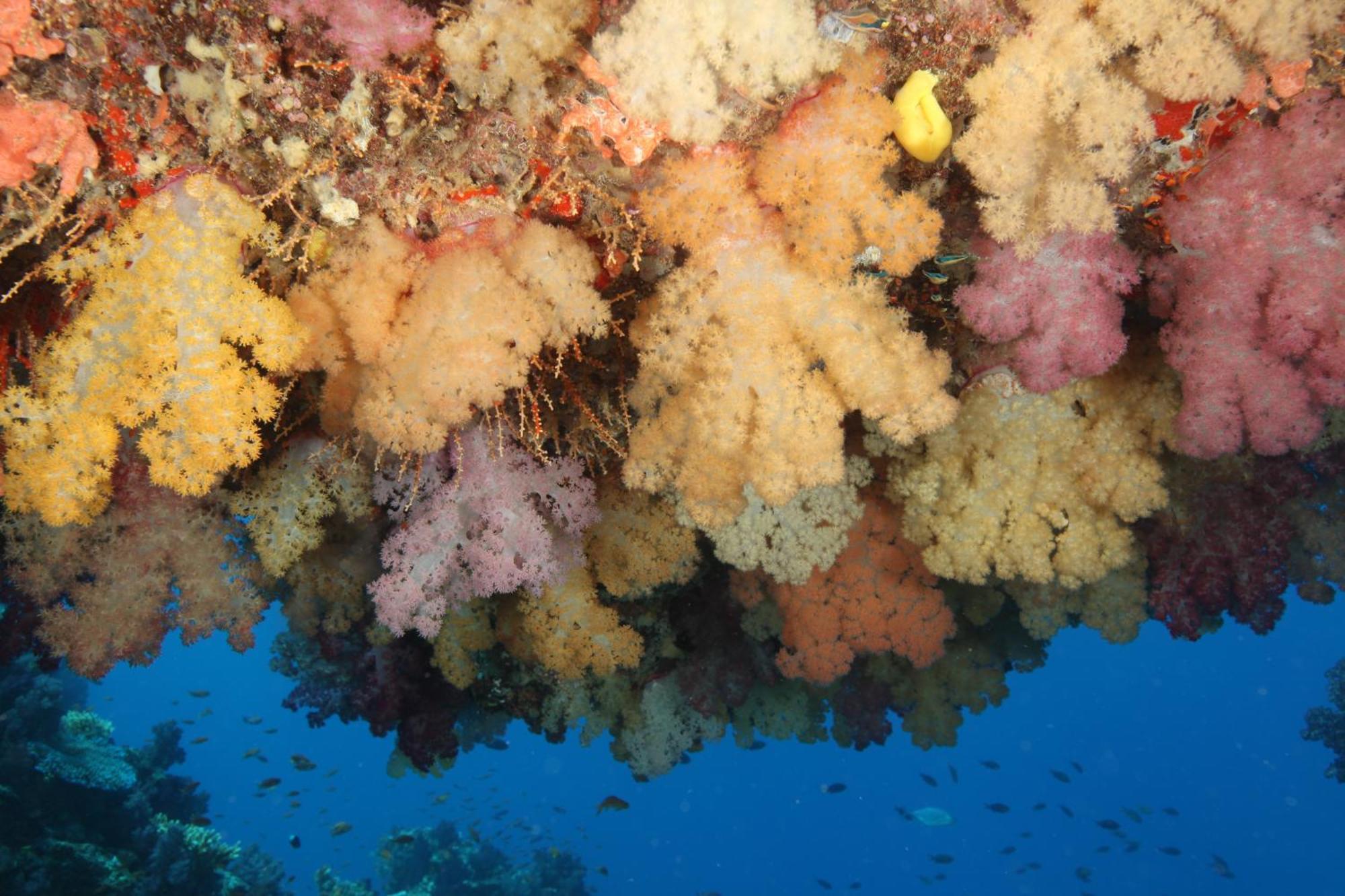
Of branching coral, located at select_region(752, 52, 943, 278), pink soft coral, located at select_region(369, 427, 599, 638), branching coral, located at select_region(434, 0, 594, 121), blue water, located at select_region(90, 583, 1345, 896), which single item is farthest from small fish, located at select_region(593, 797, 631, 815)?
blue water, located at select_region(90, 583, 1345, 896)

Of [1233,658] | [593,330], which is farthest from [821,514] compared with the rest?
[1233,658]

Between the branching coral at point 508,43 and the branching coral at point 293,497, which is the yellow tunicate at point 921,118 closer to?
the branching coral at point 508,43

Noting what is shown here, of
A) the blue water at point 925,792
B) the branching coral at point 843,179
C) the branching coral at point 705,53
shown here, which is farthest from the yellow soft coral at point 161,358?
the blue water at point 925,792

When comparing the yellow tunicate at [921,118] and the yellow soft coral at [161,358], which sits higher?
the yellow tunicate at [921,118]

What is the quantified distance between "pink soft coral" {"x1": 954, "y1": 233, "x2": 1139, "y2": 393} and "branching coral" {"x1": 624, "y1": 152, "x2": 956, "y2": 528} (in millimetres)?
348

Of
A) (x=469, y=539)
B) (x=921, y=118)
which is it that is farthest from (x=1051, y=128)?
(x=469, y=539)

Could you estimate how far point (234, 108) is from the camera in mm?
2971

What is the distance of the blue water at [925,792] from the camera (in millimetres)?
47156

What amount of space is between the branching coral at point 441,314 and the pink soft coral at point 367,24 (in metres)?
0.72

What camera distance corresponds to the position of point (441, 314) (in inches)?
124

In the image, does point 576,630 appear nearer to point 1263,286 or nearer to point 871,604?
point 871,604

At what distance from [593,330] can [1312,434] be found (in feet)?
12.1

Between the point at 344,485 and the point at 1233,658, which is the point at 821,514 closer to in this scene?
the point at 344,485

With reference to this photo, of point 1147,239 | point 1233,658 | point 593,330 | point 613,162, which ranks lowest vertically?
point 593,330
